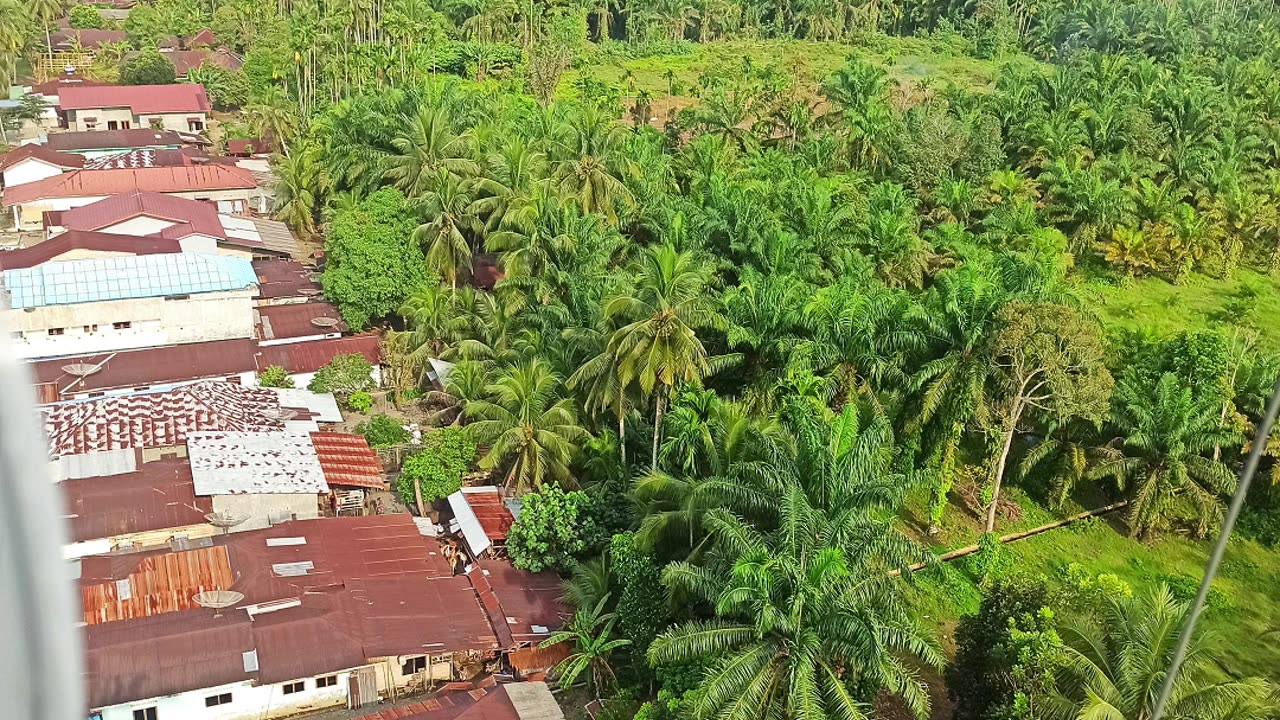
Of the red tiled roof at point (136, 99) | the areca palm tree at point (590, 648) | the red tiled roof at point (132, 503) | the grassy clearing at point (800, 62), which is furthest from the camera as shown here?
the grassy clearing at point (800, 62)

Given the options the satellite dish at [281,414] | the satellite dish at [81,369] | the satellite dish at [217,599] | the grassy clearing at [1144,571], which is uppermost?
the satellite dish at [81,369]

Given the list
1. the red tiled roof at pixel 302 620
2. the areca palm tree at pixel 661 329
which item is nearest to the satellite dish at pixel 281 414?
the red tiled roof at pixel 302 620

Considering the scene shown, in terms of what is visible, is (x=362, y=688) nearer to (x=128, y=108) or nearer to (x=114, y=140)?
(x=114, y=140)

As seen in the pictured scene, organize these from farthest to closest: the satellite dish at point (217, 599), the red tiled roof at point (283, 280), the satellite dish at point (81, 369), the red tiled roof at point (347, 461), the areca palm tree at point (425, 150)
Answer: the areca palm tree at point (425, 150) → the red tiled roof at point (283, 280) → the satellite dish at point (81, 369) → the red tiled roof at point (347, 461) → the satellite dish at point (217, 599)

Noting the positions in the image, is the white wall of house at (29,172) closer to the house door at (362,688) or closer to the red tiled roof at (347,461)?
the red tiled roof at (347,461)

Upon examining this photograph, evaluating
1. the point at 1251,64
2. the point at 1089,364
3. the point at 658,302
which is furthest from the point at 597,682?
the point at 1251,64

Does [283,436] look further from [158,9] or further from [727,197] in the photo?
[158,9]

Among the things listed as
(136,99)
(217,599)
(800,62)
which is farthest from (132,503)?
(800,62)

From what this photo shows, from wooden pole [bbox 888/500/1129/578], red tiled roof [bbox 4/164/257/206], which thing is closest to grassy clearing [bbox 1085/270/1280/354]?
wooden pole [bbox 888/500/1129/578]
